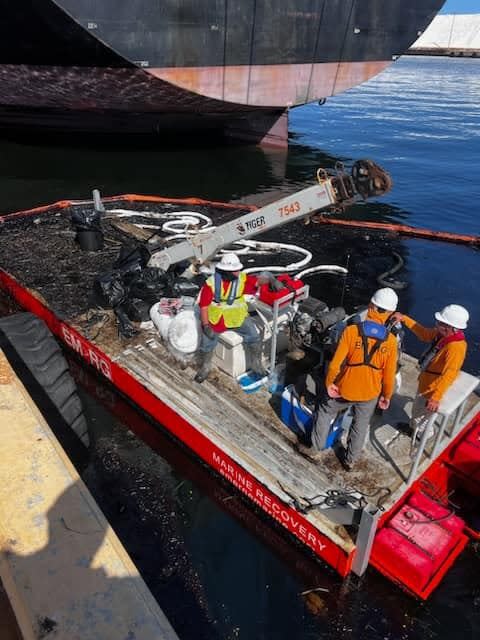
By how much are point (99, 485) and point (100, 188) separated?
15536 millimetres

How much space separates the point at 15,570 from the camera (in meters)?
2.66

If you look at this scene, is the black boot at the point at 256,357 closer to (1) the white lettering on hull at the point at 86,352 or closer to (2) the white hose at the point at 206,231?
(1) the white lettering on hull at the point at 86,352

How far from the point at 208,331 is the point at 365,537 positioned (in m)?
3.20

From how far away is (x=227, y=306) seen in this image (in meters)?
6.09

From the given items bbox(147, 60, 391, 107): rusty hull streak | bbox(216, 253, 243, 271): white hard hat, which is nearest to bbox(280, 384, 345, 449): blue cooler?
bbox(216, 253, 243, 271): white hard hat

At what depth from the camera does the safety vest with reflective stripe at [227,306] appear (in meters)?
6.02

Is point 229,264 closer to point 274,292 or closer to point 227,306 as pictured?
point 227,306

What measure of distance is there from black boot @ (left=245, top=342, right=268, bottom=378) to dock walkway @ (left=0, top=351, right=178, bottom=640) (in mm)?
3561

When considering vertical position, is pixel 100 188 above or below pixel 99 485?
above

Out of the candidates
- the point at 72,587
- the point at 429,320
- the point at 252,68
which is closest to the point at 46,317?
the point at 72,587

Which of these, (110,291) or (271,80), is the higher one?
(271,80)

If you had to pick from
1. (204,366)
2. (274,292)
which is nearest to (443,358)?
(274,292)

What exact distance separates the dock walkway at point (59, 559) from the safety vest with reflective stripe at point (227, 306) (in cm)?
302

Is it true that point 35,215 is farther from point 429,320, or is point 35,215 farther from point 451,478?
point 451,478
